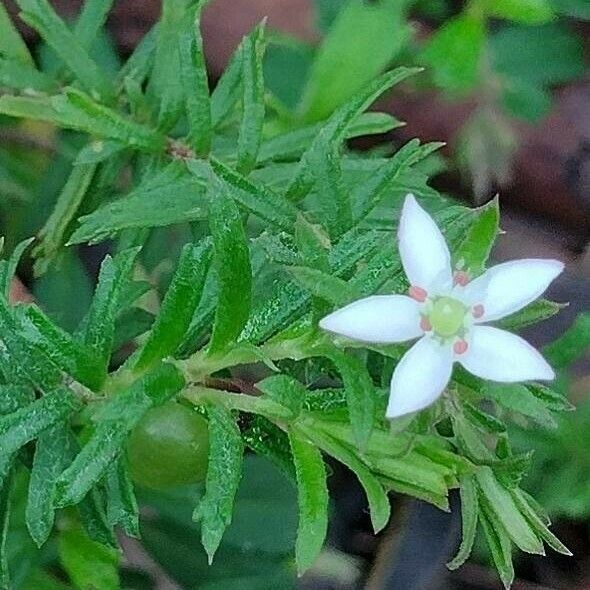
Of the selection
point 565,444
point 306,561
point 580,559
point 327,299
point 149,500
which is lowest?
point 580,559

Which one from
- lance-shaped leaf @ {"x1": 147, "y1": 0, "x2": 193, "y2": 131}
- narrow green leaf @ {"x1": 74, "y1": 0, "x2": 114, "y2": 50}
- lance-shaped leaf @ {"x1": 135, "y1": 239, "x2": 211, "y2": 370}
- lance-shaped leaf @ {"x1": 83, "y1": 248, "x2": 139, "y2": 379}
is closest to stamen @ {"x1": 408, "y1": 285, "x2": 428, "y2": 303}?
lance-shaped leaf @ {"x1": 135, "y1": 239, "x2": 211, "y2": 370}

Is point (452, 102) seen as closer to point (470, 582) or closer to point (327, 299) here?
point (470, 582)

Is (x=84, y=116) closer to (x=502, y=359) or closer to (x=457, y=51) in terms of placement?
(x=502, y=359)

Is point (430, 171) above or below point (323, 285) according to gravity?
below

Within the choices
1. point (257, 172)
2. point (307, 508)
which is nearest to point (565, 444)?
point (257, 172)

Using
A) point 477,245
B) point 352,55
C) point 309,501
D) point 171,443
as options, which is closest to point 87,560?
point 171,443

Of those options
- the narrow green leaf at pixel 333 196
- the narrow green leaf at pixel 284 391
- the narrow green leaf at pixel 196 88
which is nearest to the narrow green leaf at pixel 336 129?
the narrow green leaf at pixel 333 196
